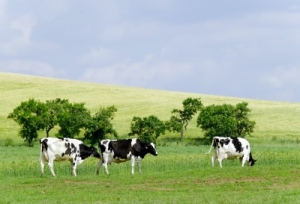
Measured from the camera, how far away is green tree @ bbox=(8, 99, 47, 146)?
224ft

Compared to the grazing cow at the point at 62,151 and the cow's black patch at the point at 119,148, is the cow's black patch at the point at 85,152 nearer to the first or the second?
the grazing cow at the point at 62,151

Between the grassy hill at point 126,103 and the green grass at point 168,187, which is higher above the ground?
the grassy hill at point 126,103

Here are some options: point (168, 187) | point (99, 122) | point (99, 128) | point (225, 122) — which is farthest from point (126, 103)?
point (168, 187)

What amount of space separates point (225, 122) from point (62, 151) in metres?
41.1

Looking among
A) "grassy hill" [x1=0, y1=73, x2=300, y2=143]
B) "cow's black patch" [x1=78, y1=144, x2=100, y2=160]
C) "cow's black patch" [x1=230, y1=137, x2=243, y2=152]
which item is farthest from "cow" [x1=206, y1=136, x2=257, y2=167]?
"grassy hill" [x1=0, y1=73, x2=300, y2=143]

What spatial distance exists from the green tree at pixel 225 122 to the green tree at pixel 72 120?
13.7 meters

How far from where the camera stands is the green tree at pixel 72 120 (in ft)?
223

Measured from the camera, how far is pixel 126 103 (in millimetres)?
95562

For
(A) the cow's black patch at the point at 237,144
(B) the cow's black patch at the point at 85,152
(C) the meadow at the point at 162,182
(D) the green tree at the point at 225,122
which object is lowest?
(C) the meadow at the point at 162,182

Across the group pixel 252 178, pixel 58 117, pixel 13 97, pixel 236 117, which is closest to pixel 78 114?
pixel 58 117

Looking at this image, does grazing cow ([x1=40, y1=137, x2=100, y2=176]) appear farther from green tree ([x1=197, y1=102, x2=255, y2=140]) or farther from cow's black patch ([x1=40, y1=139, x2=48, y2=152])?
green tree ([x1=197, y1=102, x2=255, y2=140])

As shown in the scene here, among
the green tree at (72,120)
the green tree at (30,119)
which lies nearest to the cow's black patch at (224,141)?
the green tree at (72,120)

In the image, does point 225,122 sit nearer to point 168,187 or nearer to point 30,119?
point 30,119

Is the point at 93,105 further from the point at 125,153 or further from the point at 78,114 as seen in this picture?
the point at 125,153
